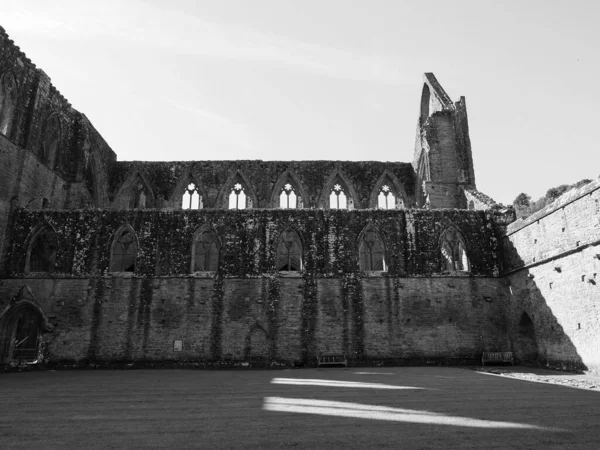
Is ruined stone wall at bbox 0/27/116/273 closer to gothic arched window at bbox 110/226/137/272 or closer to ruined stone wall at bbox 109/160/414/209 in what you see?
ruined stone wall at bbox 109/160/414/209

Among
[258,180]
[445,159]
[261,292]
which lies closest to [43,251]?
[261,292]

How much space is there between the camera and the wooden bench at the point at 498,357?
17.0 m

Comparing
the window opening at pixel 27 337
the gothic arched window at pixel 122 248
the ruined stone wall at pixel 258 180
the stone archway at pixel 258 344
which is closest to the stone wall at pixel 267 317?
the stone archway at pixel 258 344

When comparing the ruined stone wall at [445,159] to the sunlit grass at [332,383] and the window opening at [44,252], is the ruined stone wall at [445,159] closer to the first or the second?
the sunlit grass at [332,383]

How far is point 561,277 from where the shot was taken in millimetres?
14797

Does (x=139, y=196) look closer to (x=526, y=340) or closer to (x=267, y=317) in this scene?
(x=267, y=317)

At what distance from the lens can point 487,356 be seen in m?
17.1

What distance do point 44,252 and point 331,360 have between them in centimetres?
1279

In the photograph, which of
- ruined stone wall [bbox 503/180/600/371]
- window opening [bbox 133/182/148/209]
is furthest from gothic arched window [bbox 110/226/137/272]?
ruined stone wall [bbox 503/180/600/371]

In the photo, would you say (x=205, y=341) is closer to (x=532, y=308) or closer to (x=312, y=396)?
(x=312, y=396)

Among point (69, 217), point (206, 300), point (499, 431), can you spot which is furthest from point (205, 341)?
point (499, 431)

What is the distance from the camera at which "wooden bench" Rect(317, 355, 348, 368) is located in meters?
16.8

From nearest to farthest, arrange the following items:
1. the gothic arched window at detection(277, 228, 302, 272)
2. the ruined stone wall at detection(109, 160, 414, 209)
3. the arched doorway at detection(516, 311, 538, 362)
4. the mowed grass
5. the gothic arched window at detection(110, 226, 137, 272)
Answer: the mowed grass, the arched doorway at detection(516, 311, 538, 362), the gothic arched window at detection(110, 226, 137, 272), the gothic arched window at detection(277, 228, 302, 272), the ruined stone wall at detection(109, 160, 414, 209)

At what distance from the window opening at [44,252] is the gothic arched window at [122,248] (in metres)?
2.35
